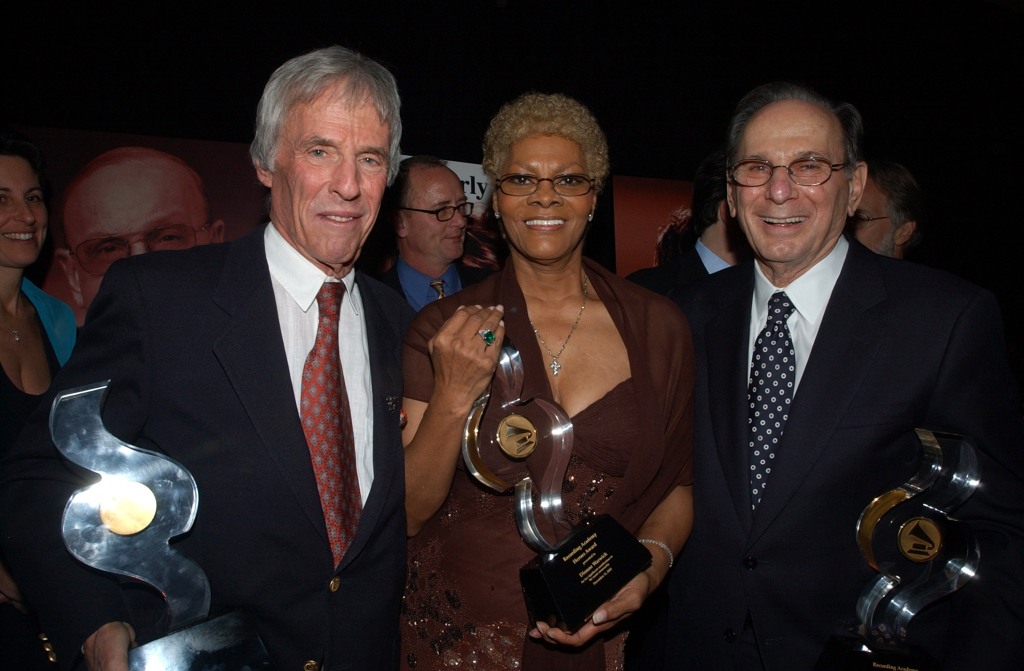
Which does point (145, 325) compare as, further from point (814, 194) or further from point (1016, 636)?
point (1016, 636)

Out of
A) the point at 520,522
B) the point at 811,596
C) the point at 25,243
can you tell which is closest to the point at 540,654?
the point at 520,522

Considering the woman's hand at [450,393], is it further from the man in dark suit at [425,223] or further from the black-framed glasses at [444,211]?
the black-framed glasses at [444,211]

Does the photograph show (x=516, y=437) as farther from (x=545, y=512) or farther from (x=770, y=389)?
(x=770, y=389)

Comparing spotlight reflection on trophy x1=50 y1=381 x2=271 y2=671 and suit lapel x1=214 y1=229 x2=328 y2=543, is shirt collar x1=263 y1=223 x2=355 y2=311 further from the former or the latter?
spotlight reflection on trophy x1=50 y1=381 x2=271 y2=671

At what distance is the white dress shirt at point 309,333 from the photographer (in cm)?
182

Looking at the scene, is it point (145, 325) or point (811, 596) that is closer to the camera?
point (145, 325)

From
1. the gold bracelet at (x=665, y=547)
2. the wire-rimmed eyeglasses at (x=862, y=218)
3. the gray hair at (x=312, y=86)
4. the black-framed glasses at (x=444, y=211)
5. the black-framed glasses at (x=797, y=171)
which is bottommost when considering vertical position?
the gold bracelet at (x=665, y=547)

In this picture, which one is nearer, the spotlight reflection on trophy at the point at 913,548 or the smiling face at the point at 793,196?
the spotlight reflection on trophy at the point at 913,548

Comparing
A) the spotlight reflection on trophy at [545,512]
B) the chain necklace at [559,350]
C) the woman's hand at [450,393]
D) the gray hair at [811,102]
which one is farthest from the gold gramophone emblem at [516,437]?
the gray hair at [811,102]

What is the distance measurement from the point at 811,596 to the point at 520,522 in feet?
2.80

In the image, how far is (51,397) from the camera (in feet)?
4.78

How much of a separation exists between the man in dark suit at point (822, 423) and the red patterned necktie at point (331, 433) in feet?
3.57

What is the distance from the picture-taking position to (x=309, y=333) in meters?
1.85

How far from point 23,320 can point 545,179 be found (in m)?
2.28
